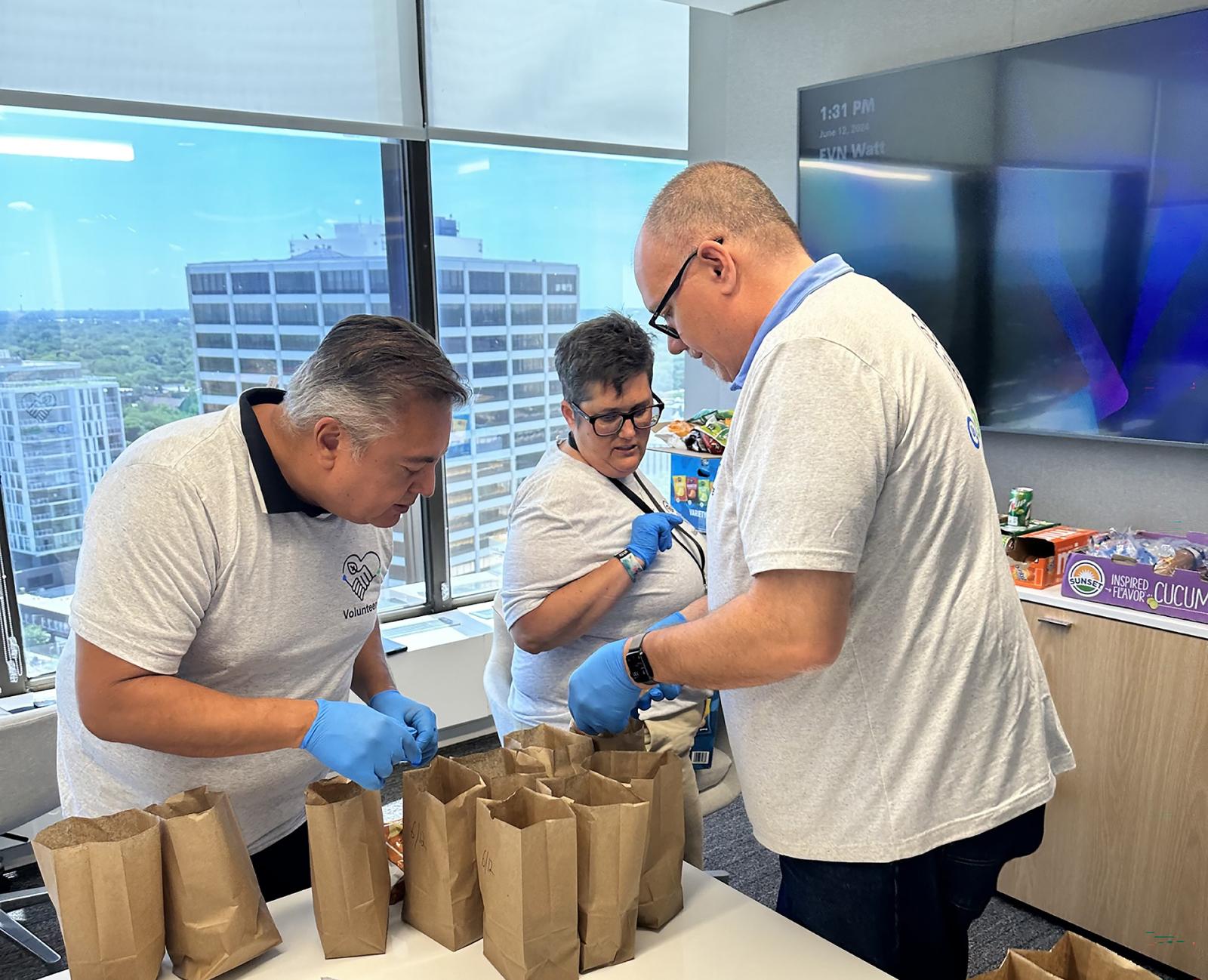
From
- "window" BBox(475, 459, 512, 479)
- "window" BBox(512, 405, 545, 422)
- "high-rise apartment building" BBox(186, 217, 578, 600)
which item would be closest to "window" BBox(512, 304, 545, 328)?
"high-rise apartment building" BBox(186, 217, 578, 600)

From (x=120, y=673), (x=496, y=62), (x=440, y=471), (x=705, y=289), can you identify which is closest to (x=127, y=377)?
(x=440, y=471)

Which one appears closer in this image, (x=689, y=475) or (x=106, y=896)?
(x=106, y=896)

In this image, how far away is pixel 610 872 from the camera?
1.07 metres

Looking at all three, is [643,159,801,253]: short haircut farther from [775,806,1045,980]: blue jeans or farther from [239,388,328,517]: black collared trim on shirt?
[775,806,1045,980]: blue jeans

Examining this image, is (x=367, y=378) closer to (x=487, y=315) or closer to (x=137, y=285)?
(x=137, y=285)

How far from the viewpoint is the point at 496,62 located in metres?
3.47

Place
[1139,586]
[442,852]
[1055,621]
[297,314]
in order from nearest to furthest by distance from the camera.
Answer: [442,852]
[1139,586]
[1055,621]
[297,314]

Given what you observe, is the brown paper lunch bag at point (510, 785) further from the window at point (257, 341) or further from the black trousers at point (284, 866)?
the window at point (257, 341)

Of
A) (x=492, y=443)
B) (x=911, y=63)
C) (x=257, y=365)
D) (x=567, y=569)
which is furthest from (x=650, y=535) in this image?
(x=492, y=443)

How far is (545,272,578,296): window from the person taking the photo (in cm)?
398

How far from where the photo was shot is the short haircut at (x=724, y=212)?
1213 millimetres

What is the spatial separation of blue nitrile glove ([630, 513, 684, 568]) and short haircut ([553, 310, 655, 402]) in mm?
254

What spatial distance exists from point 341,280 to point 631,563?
219 centimetres

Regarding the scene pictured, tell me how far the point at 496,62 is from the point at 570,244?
2.58ft
